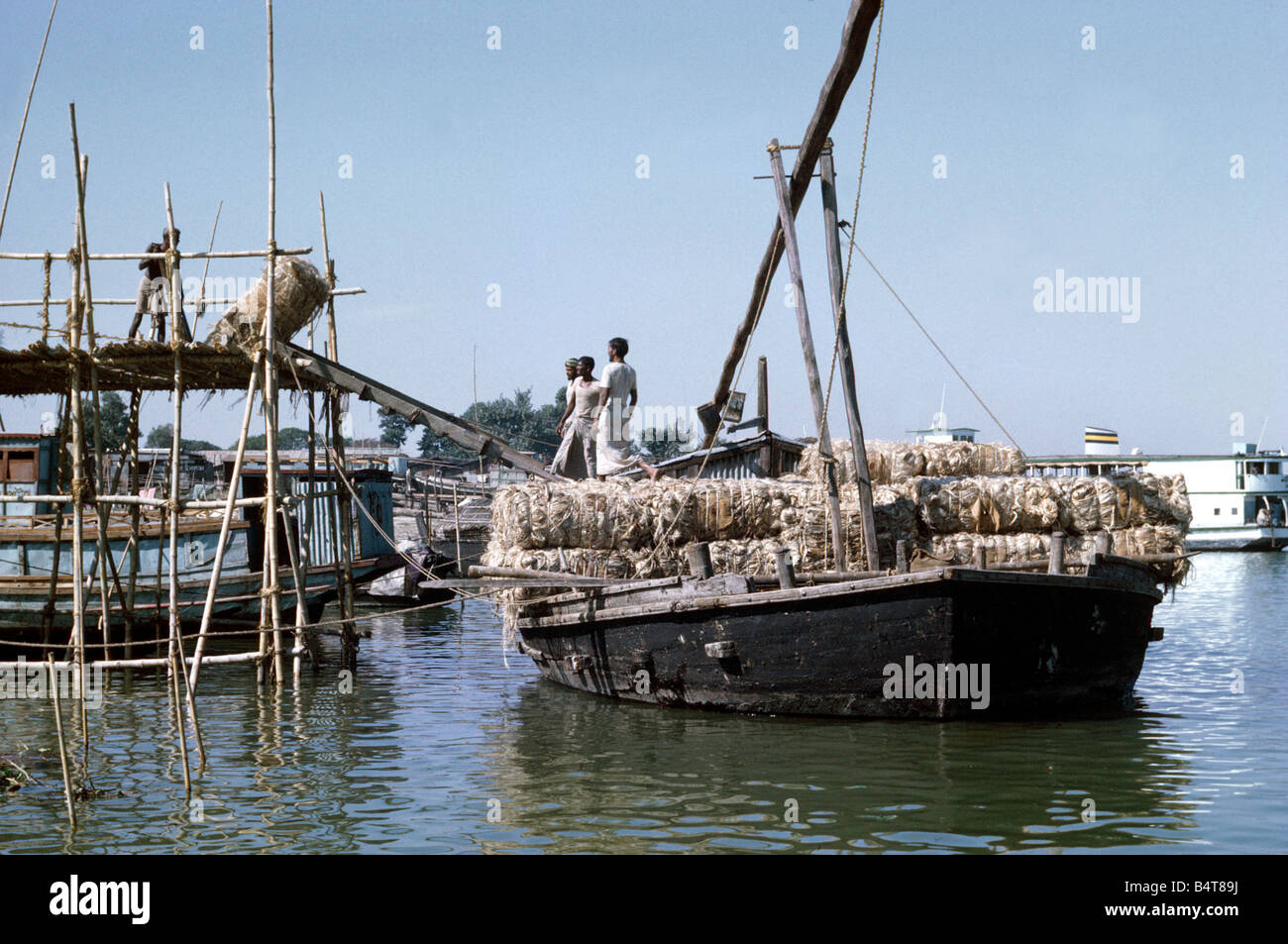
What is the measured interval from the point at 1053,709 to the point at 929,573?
262 cm

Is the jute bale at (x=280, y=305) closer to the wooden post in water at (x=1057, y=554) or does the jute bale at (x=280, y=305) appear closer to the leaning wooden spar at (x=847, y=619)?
the leaning wooden spar at (x=847, y=619)

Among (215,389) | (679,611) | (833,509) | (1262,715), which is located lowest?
(1262,715)

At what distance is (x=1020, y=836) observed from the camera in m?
8.84

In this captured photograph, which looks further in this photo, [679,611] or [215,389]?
[215,389]

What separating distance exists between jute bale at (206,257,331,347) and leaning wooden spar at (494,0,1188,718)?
173 inches

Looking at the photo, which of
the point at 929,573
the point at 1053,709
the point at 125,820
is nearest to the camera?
the point at 125,820

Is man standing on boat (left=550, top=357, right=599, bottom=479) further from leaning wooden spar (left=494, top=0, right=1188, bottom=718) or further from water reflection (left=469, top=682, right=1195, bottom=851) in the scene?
water reflection (left=469, top=682, right=1195, bottom=851)

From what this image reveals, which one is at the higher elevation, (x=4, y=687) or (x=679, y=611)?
(x=679, y=611)

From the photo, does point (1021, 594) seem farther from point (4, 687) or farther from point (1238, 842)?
point (4, 687)

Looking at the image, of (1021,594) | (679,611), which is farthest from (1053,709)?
(679,611)

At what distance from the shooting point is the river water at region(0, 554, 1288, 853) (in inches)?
353

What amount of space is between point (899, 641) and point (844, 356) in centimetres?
375

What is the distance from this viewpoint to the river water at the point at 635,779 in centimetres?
896
